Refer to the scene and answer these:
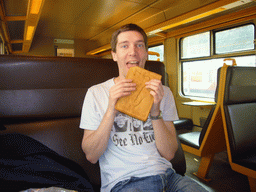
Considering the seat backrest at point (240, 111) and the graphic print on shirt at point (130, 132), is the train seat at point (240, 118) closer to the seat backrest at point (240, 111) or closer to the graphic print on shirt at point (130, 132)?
the seat backrest at point (240, 111)

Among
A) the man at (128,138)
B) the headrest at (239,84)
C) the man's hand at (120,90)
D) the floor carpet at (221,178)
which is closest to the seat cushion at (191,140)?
the floor carpet at (221,178)

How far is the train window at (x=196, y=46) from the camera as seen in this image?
5.27 metres

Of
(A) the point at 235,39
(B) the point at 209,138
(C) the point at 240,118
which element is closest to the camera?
(C) the point at 240,118

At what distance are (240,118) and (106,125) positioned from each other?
1.76m

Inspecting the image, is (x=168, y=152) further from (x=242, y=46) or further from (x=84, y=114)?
(x=242, y=46)

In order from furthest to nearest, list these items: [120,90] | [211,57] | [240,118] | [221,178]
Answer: [211,57] → [221,178] → [240,118] → [120,90]

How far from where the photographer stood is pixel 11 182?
2.67ft

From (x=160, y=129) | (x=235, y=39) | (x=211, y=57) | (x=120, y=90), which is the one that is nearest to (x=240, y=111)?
(x=160, y=129)

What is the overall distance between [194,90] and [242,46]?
1829 millimetres

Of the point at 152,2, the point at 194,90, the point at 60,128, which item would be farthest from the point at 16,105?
the point at 194,90

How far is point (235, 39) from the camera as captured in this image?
448 cm

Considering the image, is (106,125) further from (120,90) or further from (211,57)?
(211,57)

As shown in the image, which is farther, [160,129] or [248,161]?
[248,161]

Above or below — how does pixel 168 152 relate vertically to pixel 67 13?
below
